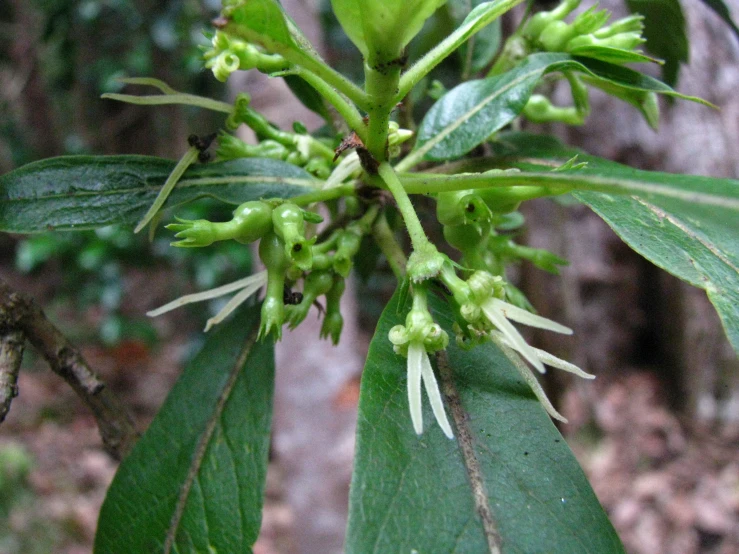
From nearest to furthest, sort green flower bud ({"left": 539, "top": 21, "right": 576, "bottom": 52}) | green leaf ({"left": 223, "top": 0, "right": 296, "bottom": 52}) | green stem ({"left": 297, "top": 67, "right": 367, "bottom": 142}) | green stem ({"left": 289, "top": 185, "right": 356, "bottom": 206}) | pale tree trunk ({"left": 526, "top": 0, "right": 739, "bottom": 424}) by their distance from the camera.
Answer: green leaf ({"left": 223, "top": 0, "right": 296, "bottom": 52})
green stem ({"left": 297, "top": 67, "right": 367, "bottom": 142})
green stem ({"left": 289, "top": 185, "right": 356, "bottom": 206})
green flower bud ({"left": 539, "top": 21, "right": 576, "bottom": 52})
pale tree trunk ({"left": 526, "top": 0, "right": 739, "bottom": 424})

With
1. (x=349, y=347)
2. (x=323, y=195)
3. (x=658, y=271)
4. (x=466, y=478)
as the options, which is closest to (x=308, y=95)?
(x=323, y=195)

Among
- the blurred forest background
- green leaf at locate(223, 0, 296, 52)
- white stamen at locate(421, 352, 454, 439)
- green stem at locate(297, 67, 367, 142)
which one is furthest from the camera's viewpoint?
the blurred forest background

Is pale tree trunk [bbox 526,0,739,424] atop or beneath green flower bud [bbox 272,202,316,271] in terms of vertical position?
beneath

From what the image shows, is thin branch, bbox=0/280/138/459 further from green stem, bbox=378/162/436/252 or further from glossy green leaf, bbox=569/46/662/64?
glossy green leaf, bbox=569/46/662/64

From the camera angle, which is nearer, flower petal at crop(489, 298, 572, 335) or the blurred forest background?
flower petal at crop(489, 298, 572, 335)

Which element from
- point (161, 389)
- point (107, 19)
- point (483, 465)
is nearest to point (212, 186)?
point (483, 465)

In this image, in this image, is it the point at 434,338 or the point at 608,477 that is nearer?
the point at 434,338

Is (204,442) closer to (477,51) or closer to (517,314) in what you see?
(517,314)

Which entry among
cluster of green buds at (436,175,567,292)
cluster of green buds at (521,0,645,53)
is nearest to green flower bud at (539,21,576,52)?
cluster of green buds at (521,0,645,53)
